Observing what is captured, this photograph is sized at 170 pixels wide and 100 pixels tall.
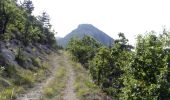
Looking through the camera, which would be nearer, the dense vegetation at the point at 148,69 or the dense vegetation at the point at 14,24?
the dense vegetation at the point at 148,69

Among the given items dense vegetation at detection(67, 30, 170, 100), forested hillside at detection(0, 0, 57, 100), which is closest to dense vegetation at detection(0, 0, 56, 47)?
forested hillside at detection(0, 0, 57, 100)

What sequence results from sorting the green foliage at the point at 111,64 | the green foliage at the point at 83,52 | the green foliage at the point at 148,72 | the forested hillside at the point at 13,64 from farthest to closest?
the green foliage at the point at 83,52 → the green foliage at the point at 111,64 → the forested hillside at the point at 13,64 → the green foliage at the point at 148,72

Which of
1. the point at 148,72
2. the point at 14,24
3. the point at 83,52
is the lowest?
the point at 148,72

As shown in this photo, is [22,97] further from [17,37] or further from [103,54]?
[17,37]

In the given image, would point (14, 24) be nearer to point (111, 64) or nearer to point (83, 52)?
point (111, 64)

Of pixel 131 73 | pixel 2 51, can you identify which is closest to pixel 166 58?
pixel 131 73

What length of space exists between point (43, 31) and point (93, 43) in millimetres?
42251

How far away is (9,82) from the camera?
159 ft

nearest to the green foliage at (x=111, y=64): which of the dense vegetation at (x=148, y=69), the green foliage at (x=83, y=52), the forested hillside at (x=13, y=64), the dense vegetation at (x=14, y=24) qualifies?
the forested hillside at (x=13, y=64)

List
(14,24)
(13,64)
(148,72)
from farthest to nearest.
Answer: (14,24) < (13,64) < (148,72)

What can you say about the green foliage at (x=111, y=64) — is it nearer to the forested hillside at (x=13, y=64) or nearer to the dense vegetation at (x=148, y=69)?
the forested hillside at (x=13, y=64)

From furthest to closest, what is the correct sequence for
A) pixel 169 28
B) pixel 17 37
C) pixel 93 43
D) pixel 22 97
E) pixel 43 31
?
pixel 43 31
pixel 93 43
pixel 17 37
pixel 22 97
pixel 169 28

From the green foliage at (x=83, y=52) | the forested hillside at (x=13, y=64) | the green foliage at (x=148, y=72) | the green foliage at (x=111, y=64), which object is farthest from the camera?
the green foliage at (x=83, y=52)

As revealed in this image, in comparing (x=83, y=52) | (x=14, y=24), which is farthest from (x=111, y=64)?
(x=83, y=52)
